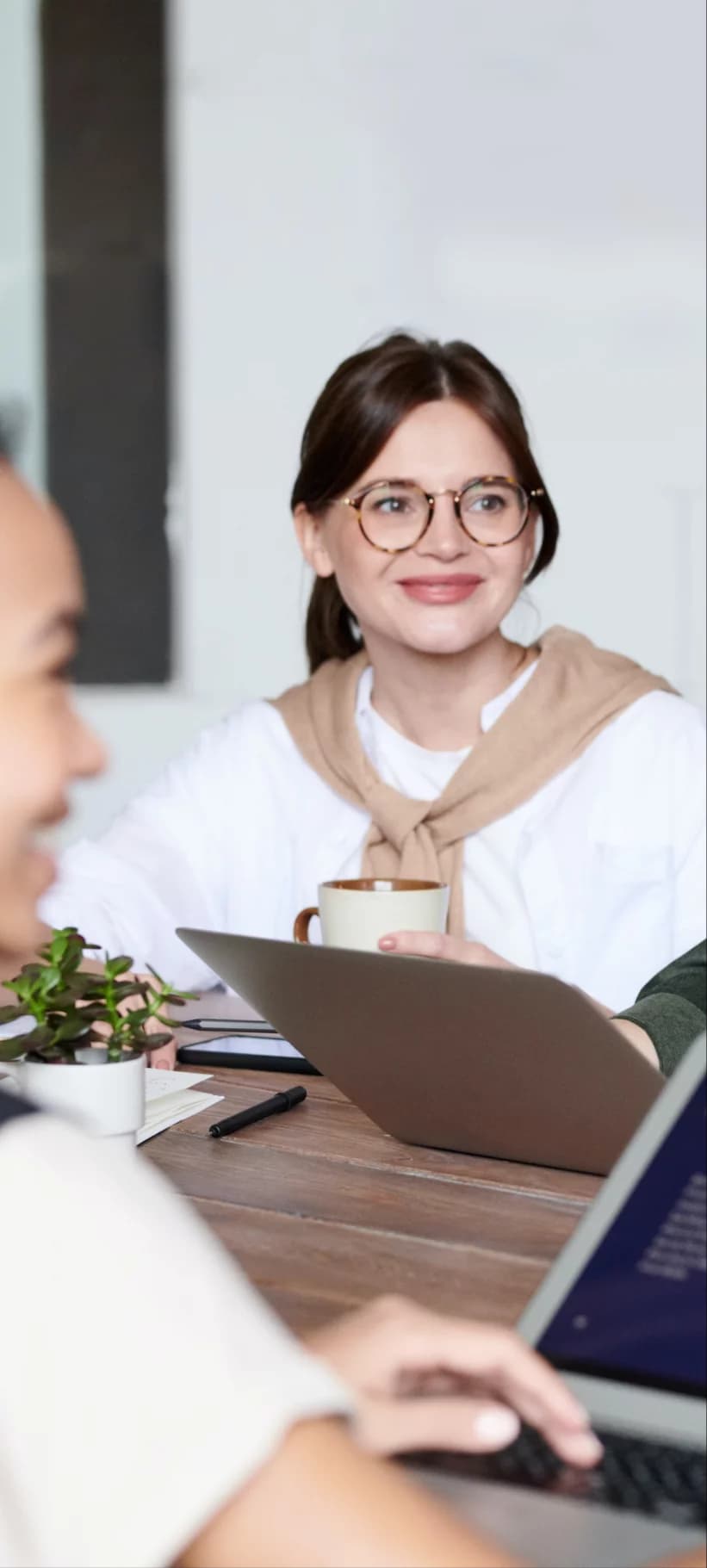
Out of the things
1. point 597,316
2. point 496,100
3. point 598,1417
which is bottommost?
point 598,1417

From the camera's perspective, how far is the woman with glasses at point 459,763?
230 cm

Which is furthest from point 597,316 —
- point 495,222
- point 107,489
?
point 107,489

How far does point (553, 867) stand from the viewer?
2.32m

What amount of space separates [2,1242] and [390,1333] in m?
0.29

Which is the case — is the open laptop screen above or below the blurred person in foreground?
below

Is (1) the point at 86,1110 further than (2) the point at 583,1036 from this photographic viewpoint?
Yes

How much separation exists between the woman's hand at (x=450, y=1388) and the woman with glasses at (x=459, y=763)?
1.46 meters

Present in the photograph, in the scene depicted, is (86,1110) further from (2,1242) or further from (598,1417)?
(2,1242)

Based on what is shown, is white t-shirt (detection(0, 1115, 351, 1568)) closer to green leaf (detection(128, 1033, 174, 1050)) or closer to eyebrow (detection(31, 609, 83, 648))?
eyebrow (detection(31, 609, 83, 648))

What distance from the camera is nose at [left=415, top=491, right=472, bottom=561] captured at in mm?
2289

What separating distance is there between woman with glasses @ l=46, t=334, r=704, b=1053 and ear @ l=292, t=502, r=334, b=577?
0.5 inches

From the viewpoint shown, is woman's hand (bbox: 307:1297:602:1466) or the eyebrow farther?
woman's hand (bbox: 307:1297:602:1466)

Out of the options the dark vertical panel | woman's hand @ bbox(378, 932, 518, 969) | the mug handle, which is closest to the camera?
woman's hand @ bbox(378, 932, 518, 969)

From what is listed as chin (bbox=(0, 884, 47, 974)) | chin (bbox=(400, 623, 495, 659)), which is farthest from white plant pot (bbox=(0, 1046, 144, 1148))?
chin (bbox=(400, 623, 495, 659))
